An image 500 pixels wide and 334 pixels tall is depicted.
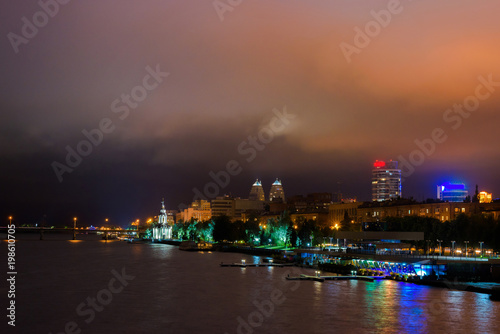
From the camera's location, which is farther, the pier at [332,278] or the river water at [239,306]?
the pier at [332,278]

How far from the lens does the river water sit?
139ft

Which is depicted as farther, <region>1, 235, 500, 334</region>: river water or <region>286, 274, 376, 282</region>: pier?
<region>286, 274, 376, 282</region>: pier

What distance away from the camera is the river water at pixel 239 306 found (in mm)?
42281

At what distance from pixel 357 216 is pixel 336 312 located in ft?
467

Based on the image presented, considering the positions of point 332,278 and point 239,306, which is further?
point 332,278

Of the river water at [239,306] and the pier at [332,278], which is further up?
the pier at [332,278]

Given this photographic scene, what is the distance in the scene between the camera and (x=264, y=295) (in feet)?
191

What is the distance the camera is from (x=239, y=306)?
51406mm

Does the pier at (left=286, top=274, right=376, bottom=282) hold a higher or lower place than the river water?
higher

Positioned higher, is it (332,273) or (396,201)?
(396,201)

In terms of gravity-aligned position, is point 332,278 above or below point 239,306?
above

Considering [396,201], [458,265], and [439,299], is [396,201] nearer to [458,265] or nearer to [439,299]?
[458,265]

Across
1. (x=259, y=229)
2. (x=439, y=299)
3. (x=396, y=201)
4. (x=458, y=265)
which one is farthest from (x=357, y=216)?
(x=439, y=299)

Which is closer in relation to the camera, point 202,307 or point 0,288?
point 202,307
